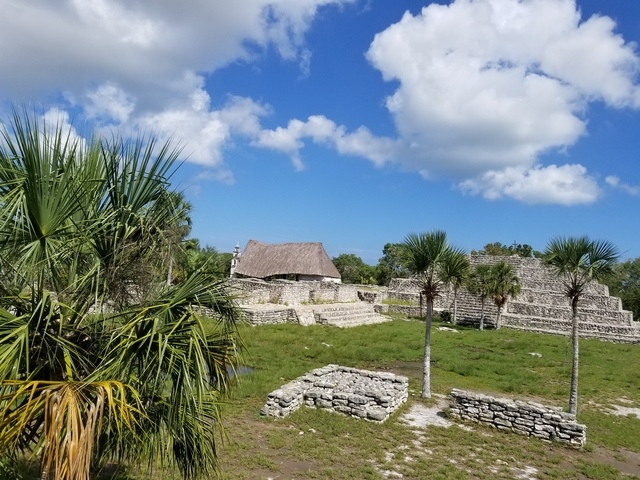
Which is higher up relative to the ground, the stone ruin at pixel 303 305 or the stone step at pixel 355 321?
the stone ruin at pixel 303 305

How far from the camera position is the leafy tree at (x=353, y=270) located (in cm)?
6166

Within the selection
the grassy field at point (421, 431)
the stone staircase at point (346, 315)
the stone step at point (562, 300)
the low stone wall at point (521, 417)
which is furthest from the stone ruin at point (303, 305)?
the stone step at point (562, 300)

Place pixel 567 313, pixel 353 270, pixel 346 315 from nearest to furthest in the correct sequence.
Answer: pixel 346 315 → pixel 567 313 → pixel 353 270

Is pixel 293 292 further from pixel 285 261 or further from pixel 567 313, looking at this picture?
pixel 567 313

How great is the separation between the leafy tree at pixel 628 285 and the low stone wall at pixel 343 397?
46087mm

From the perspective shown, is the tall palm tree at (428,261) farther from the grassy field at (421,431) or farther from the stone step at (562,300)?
the stone step at (562,300)

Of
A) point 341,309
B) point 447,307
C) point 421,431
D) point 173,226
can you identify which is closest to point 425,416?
point 421,431

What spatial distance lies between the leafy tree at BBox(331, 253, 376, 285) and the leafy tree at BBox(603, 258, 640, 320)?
28.9 metres

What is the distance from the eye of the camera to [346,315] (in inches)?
1099

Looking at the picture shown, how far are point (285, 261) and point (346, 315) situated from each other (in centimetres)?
1345

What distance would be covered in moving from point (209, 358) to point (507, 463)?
6.73 metres

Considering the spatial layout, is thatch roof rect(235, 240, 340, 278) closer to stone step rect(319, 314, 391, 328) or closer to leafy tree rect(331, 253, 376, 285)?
stone step rect(319, 314, 391, 328)

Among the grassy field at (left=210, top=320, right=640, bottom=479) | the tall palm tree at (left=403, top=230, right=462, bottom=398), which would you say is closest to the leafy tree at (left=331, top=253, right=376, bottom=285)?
the grassy field at (left=210, top=320, right=640, bottom=479)

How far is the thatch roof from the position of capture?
39.2 m
